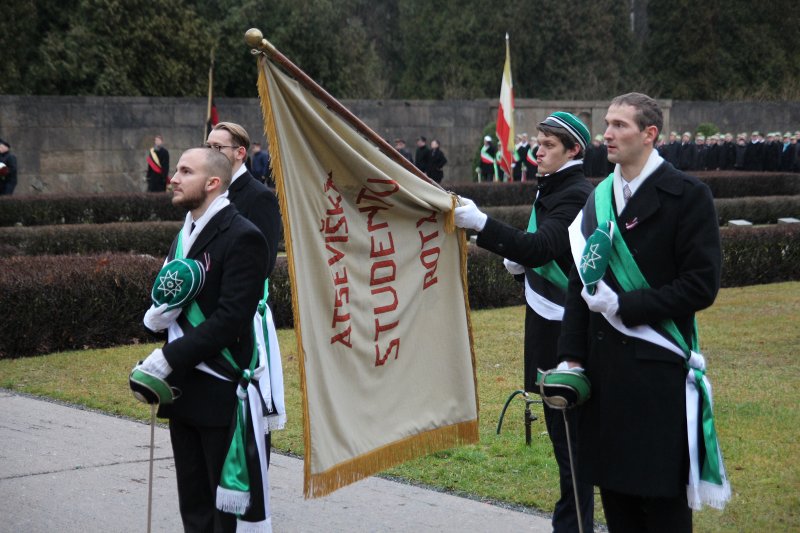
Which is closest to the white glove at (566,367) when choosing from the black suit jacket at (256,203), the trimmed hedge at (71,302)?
the black suit jacket at (256,203)

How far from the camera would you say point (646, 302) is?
396 centimetres

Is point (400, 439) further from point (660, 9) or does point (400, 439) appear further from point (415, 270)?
point (660, 9)

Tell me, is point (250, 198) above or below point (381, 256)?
above

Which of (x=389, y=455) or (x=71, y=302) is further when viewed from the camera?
(x=71, y=302)

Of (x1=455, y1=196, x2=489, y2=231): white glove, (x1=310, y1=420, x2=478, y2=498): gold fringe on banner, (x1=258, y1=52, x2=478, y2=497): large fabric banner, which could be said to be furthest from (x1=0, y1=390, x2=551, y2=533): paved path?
(x1=455, y1=196, x2=489, y2=231): white glove

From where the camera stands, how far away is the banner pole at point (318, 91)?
4.37 metres

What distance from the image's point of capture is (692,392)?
4.04 meters

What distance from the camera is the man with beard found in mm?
4371

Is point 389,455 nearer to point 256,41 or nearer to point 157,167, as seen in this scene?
point 256,41

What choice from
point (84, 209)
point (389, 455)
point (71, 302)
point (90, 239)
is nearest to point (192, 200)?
point (389, 455)

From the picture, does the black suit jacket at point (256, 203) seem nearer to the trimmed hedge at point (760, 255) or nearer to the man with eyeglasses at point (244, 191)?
the man with eyeglasses at point (244, 191)

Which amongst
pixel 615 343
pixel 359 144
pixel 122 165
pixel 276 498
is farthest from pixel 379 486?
pixel 122 165

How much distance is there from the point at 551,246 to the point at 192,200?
1549 millimetres

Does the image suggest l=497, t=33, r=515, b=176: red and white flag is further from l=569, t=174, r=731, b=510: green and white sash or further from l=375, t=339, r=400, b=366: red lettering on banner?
l=569, t=174, r=731, b=510: green and white sash
